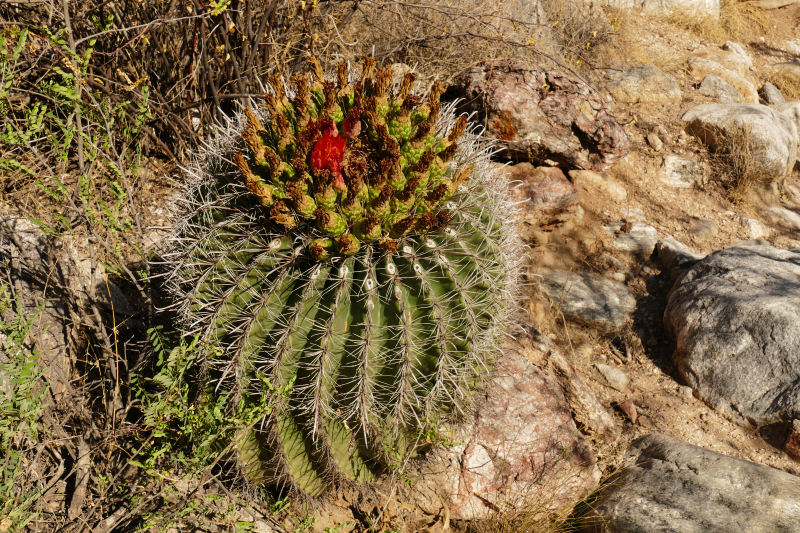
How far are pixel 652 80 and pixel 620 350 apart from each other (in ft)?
14.1

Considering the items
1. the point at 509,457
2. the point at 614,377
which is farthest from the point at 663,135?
the point at 509,457

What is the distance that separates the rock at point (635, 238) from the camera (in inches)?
191

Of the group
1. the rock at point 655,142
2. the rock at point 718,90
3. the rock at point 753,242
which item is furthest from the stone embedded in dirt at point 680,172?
the rock at point 718,90

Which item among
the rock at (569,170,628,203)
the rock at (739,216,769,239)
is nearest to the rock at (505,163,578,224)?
the rock at (569,170,628,203)

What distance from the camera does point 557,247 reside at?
183 inches

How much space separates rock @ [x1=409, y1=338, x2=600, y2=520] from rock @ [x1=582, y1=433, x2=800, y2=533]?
216mm

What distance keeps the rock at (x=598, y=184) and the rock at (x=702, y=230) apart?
733 mm

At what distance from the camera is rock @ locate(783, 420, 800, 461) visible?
3.35 meters

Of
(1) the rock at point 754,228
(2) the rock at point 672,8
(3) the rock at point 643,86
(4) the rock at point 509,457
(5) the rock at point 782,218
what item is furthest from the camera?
(2) the rock at point 672,8

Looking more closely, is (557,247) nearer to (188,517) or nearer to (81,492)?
(188,517)

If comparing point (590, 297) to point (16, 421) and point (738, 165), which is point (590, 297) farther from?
point (16, 421)

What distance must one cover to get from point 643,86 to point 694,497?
17.9ft

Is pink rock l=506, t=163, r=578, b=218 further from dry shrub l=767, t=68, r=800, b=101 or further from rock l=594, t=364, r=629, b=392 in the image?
dry shrub l=767, t=68, r=800, b=101

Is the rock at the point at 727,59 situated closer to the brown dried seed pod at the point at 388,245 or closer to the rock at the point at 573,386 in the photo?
the rock at the point at 573,386
